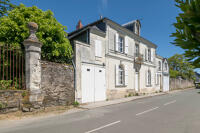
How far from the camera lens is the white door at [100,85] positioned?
35.9 feet

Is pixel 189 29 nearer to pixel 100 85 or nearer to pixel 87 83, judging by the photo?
pixel 87 83

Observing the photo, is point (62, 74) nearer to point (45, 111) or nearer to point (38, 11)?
point (45, 111)

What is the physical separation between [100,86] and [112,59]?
3150 millimetres

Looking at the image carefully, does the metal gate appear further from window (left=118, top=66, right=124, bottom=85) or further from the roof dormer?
the roof dormer

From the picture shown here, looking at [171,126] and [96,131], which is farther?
[171,126]

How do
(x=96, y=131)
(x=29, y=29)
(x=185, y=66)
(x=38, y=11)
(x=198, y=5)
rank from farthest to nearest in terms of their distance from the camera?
1. (x=185, y=66)
2. (x=38, y=11)
3. (x=29, y=29)
4. (x=96, y=131)
5. (x=198, y=5)

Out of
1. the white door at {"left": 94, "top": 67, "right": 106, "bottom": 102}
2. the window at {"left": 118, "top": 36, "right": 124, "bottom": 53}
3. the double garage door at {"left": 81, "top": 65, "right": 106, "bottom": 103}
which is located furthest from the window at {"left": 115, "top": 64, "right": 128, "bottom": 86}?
the double garage door at {"left": 81, "top": 65, "right": 106, "bottom": 103}

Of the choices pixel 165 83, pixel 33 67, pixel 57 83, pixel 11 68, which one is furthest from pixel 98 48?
pixel 165 83

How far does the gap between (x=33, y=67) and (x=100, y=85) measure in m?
5.92

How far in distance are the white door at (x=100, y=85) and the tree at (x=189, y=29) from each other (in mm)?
9770

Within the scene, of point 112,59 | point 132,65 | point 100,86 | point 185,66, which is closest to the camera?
point 100,86

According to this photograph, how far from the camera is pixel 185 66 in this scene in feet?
120

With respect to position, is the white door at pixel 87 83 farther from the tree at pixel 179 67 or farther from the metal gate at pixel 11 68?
the tree at pixel 179 67

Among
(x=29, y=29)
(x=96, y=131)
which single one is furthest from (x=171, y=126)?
(x=29, y=29)
